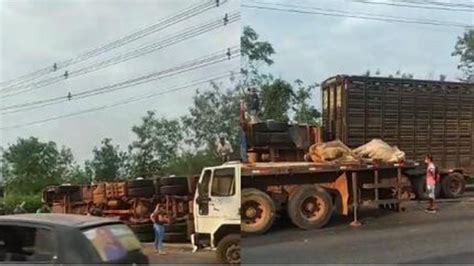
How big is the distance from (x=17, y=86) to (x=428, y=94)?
373 centimetres

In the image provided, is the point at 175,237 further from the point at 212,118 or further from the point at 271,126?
the point at 271,126

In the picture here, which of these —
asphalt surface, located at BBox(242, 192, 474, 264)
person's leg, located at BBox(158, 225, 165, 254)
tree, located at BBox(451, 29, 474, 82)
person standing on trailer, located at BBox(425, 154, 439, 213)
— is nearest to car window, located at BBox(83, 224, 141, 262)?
person's leg, located at BBox(158, 225, 165, 254)

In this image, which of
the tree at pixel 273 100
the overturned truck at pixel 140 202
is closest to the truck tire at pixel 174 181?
the overturned truck at pixel 140 202

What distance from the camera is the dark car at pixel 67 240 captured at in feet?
17.3

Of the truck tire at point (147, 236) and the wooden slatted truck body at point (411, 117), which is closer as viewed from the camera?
the wooden slatted truck body at point (411, 117)

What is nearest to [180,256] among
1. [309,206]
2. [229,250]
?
[229,250]

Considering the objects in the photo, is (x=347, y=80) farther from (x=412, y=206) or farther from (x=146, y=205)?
(x=146, y=205)

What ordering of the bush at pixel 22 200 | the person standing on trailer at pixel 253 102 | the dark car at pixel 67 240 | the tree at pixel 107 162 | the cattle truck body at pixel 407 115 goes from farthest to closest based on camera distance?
the bush at pixel 22 200 → the tree at pixel 107 162 → the cattle truck body at pixel 407 115 → the person standing on trailer at pixel 253 102 → the dark car at pixel 67 240

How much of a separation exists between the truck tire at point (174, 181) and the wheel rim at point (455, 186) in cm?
222

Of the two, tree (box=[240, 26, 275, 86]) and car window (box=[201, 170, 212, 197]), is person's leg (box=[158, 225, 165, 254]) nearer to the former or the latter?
car window (box=[201, 170, 212, 197])

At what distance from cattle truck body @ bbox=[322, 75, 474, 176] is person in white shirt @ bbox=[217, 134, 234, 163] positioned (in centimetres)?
75

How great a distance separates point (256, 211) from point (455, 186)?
194cm

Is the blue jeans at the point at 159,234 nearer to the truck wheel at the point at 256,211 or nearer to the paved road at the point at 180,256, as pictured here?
the paved road at the point at 180,256

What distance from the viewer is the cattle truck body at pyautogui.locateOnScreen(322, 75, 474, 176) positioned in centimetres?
571
